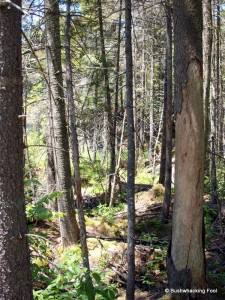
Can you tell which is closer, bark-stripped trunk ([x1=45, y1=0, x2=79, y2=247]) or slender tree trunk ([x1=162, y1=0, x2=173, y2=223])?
bark-stripped trunk ([x1=45, y1=0, x2=79, y2=247])

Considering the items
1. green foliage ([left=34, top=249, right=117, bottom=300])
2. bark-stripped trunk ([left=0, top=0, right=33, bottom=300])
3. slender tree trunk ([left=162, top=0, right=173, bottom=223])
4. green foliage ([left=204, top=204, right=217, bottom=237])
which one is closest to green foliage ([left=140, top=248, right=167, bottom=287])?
green foliage ([left=204, top=204, right=217, bottom=237])

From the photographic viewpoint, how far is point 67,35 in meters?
4.79

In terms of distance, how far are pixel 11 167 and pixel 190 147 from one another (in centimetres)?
235

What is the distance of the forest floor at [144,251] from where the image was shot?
5941 mm

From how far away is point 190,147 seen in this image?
13.1ft

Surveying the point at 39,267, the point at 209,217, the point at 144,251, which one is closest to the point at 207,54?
the point at 209,217

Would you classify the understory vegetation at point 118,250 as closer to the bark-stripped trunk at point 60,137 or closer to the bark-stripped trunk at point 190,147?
A: the bark-stripped trunk at point 60,137

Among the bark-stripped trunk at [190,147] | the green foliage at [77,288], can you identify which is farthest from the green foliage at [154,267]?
the green foliage at [77,288]

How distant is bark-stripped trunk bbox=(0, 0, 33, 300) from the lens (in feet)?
7.92

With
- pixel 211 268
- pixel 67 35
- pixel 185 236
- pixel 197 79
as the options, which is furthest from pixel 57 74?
pixel 211 268

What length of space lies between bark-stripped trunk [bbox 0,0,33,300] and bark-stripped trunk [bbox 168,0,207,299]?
2.20m

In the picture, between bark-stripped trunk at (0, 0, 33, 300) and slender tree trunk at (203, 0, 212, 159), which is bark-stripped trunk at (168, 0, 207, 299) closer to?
bark-stripped trunk at (0, 0, 33, 300)

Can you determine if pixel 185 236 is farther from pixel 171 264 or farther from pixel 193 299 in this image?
pixel 193 299

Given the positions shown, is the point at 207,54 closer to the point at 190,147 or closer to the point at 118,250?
the point at 118,250
